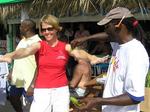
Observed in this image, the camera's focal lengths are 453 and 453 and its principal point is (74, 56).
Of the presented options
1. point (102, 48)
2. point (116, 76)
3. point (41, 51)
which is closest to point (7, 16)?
point (102, 48)

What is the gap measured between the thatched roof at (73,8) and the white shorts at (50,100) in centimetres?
343

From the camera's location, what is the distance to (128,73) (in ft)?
9.58

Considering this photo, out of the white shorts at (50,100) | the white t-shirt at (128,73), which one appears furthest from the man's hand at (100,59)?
the white t-shirt at (128,73)

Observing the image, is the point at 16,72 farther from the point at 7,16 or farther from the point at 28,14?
the point at 7,16

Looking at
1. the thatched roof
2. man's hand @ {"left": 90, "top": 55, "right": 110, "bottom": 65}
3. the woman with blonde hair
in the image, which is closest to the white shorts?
the woman with blonde hair

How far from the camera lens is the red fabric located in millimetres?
4996

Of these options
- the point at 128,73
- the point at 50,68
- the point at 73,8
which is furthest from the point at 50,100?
the point at 73,8

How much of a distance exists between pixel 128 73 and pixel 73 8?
23.7 ft

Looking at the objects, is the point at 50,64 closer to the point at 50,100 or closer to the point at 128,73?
the point at 50,100

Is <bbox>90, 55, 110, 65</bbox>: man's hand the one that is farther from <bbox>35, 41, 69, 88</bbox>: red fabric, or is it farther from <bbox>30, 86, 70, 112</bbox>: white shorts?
<bbox>30, 86, 70, 112</bbox>: white shorts

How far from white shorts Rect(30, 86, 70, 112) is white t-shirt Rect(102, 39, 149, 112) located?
1.81 meters

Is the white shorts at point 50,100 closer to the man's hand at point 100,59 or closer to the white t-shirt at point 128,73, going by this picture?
the man's hand at point 100,59

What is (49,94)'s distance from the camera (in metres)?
5.00

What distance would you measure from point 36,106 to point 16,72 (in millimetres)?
1859
